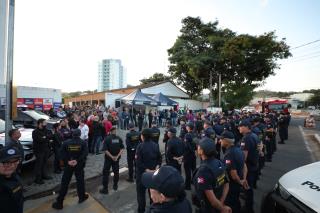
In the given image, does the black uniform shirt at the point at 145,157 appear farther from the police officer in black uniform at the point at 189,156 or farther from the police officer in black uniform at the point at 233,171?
the police officer in black uniform at the point at 233,171

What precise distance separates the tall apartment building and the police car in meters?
125

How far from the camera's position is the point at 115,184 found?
6.58 meters

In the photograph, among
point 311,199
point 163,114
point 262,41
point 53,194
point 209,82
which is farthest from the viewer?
point 209,82

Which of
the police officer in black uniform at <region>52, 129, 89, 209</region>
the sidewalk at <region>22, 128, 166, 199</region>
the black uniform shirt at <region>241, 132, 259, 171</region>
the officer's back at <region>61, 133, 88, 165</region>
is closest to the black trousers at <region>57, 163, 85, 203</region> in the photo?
the police officer in black uniform at <region>52, 129, 89, 209</region>

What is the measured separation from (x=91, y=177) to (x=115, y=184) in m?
1.46

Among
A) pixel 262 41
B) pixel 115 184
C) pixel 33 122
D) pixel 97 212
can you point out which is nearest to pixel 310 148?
pixel 115 184

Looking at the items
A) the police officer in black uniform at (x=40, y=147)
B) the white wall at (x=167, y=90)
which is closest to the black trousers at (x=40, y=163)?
the police officer in black uniform at (x=40, y=147)

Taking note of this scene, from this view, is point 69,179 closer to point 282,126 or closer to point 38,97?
point 282,126

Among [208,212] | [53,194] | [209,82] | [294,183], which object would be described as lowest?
[53,194]

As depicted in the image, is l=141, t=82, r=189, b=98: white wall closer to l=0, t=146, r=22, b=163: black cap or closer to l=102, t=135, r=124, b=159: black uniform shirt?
l=102, t=135, r=124, b=159: black uniform shirt

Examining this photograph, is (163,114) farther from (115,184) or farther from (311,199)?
(311,199)

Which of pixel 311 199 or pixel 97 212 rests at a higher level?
pixel 311 199

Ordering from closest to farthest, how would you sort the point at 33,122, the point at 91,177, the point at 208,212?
the point at 208,212
the point at 91,177
the point at 33,122

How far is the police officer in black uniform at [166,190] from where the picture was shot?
6.79 feet
